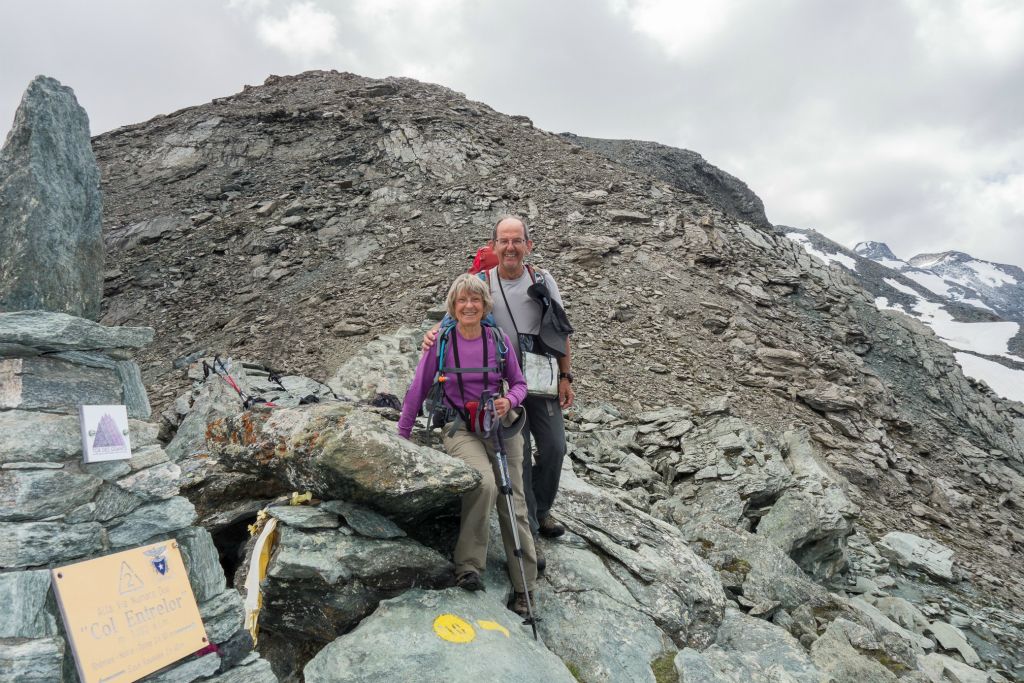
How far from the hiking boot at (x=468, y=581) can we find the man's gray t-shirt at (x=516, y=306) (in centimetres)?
187

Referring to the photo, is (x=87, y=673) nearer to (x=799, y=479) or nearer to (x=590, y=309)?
(x=799, y=479)

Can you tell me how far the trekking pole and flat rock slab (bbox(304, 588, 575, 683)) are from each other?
1.02ft

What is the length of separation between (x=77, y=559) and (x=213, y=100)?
100ft

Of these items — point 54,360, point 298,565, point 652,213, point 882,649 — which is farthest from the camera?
point 652,213

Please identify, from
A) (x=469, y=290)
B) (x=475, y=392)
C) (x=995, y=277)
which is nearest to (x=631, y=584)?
(x=475, y=392)

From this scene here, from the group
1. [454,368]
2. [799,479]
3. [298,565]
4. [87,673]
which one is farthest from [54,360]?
[799,479]

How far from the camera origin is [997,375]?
6144 cm

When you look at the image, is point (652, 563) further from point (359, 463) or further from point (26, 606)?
point (26, 606)

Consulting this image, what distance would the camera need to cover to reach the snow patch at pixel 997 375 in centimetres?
5800

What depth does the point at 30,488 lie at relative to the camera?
8.46ft

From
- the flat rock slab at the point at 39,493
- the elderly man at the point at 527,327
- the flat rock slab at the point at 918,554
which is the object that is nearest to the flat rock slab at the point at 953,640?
the flat rock slab at the point at 918,554

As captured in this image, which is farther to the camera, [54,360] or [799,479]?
[799,479]

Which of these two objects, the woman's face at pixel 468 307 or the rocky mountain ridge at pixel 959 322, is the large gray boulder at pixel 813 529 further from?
the rocky mountain ridge at pixel 959 322

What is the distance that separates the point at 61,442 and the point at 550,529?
390 centimetres
